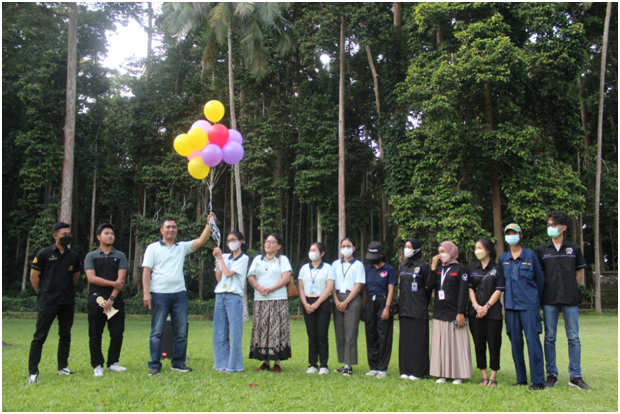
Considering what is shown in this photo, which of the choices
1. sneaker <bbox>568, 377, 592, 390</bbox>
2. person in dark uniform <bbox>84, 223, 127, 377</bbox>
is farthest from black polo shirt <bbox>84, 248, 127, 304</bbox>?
sneaker <bbox>568, 377, 592, 390</bbox>

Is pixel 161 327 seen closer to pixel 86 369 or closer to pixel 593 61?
pixel 86 369

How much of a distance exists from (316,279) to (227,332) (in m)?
1.23

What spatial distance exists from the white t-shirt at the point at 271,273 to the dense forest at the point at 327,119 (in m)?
11.5

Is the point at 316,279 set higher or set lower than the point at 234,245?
lower

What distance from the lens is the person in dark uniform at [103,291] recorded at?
5543 mm

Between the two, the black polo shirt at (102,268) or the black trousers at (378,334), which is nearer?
the black polo shirt at (102,268)

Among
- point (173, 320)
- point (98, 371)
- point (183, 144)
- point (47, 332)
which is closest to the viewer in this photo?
point (47, 332)

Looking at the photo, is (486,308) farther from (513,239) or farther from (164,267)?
(164,267)

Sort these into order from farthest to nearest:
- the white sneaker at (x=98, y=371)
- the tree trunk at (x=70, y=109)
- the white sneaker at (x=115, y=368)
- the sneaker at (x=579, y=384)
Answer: the tree trunk at (x=70, y=109)
the white sneaker at (x=115, y=368)
the white sneaker at (x=98, y=371)
the sneaker at (x=579, y=384)

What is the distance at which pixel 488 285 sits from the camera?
5.50 meters

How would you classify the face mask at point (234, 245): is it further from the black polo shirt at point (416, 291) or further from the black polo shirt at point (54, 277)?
the black polo shirt at point (416, 291)

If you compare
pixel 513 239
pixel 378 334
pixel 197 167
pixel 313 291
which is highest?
pixel 197 167

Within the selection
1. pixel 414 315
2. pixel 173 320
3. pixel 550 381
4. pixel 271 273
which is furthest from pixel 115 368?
pixel 550 381

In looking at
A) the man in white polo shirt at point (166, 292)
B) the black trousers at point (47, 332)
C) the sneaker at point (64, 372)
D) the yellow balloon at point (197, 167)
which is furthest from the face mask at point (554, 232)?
the sneaker at point (64, 372)
